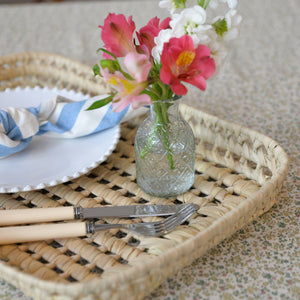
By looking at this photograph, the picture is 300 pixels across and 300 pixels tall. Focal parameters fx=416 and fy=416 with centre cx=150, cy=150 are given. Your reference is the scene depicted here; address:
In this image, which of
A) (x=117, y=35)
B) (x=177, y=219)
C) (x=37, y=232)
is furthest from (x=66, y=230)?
(x=117, y=35)

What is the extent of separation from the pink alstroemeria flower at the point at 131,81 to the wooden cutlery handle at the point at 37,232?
167mm

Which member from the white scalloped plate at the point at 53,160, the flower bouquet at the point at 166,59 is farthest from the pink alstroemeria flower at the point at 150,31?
the white scalloped plate at the point at 53,160

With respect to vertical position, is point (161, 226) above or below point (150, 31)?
below

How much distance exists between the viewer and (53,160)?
667 mm

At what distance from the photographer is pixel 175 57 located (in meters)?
0.45

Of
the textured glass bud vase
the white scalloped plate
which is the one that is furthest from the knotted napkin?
the textured glass bud vase

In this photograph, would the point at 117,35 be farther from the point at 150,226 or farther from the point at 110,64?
the point at 150,226

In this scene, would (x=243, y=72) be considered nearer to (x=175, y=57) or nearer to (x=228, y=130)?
(x=228, y=130)

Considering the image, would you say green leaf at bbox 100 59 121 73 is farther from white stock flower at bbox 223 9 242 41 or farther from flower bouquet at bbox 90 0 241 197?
white stock flower at bbox 223 9 242 41

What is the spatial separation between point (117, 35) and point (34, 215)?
25 centimetres

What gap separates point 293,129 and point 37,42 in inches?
29.4

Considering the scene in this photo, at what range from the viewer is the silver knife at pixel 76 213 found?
53 centimetres

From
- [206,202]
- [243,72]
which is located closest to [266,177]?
[206,202]

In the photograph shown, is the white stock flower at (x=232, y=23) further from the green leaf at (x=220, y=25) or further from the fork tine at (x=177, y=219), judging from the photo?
the fork tine at (x=177, y=219)
